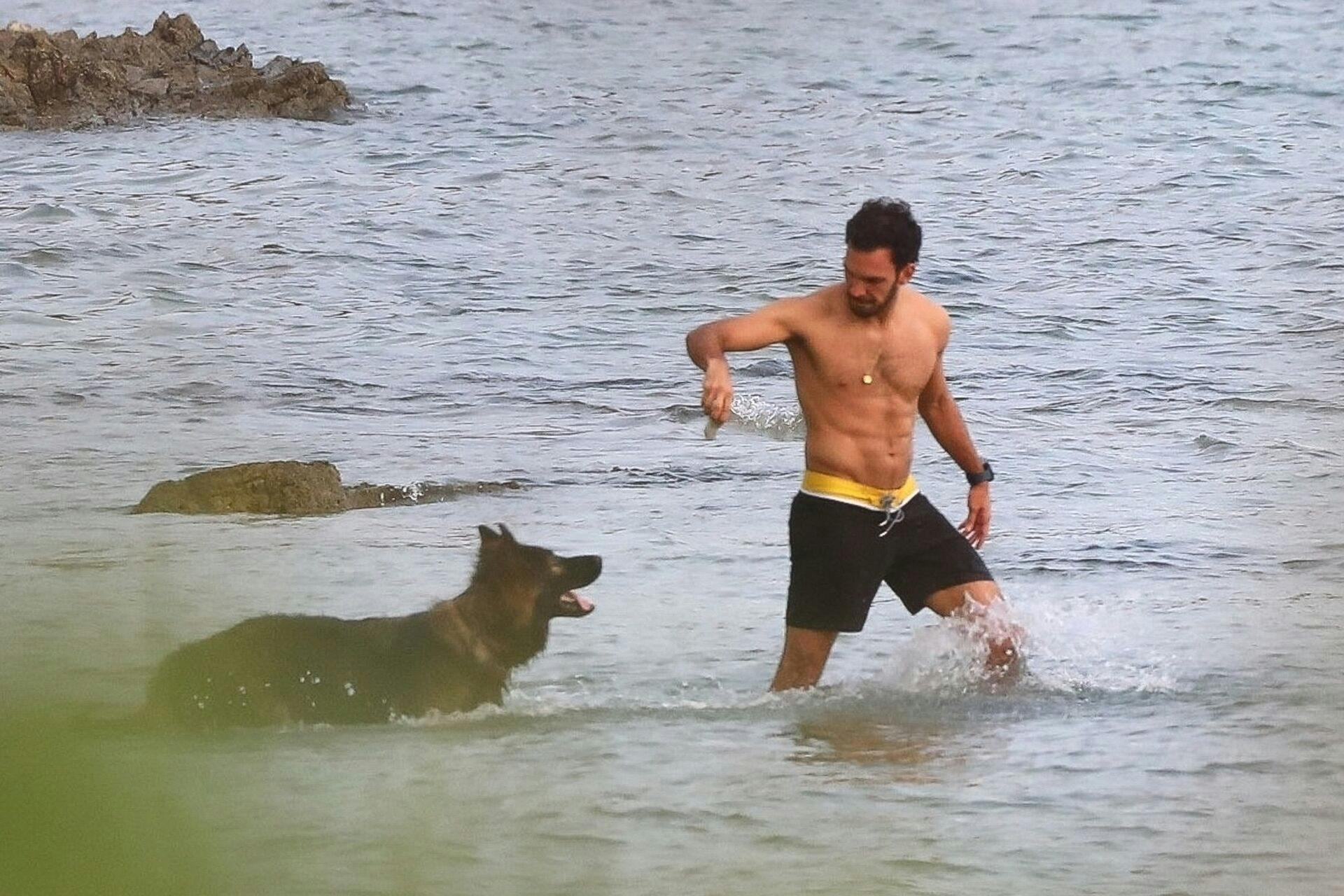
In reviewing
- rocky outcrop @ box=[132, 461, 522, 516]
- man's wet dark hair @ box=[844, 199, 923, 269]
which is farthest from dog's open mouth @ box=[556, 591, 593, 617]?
rocky outcrop @ box=[132, 461, 522, 516]

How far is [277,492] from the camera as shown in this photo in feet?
31.9

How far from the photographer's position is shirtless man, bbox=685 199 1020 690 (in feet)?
19.7

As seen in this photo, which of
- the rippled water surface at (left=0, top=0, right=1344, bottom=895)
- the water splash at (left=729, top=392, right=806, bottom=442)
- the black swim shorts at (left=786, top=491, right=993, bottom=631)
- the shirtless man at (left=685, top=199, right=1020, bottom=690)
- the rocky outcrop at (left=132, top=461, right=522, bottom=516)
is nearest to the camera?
the rippled water surface at (left=0, top=0, right=1344, bottom=895)

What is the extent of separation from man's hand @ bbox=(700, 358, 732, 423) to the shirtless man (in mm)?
464

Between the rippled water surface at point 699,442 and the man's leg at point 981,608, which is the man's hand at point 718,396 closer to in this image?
the rippled water surface at point 699,442

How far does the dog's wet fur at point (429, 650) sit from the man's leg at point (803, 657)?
0.69 m

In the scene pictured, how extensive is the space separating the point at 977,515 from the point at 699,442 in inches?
226

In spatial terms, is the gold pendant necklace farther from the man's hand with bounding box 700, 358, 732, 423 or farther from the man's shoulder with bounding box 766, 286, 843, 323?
the man's hand with bounding box 700, 358, 732, 423

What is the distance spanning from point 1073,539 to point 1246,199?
48.6 feet

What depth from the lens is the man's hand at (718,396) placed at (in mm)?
5203

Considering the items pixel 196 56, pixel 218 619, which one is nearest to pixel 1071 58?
pixel 196 56

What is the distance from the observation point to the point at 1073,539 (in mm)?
9766

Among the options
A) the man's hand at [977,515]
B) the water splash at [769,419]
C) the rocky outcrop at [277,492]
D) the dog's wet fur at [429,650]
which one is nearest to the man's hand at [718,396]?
the dog's wet fur at [429,650]

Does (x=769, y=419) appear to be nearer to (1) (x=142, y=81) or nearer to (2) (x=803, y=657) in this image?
(2) (x=803, y=657)
